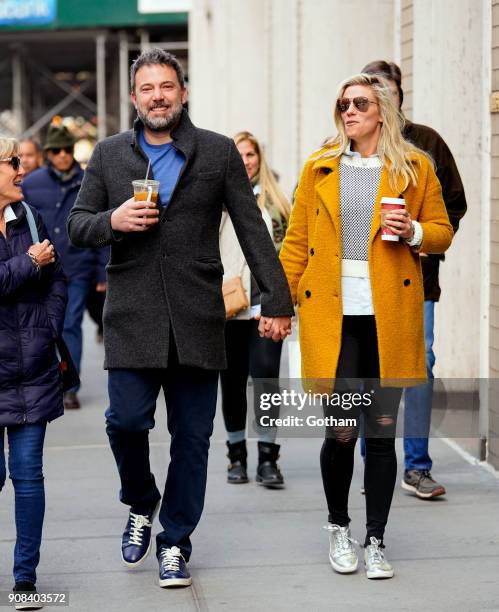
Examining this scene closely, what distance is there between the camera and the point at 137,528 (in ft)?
17.7

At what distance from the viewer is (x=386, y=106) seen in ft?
17.1

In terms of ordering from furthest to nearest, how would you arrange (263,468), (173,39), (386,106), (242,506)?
1. (173,39)
2. (263,468)
3. (242,506)
4. (386,106)

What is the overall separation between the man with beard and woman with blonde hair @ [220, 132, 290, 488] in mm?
1715

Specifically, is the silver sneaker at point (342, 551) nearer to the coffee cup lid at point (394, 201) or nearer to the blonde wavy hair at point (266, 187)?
the coffee cup lid at point (394, 201)

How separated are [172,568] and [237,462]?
6.32 feet

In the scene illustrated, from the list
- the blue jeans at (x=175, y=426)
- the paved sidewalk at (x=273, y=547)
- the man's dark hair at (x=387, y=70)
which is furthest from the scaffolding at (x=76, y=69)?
the blue jeans at (x=175, y=426)

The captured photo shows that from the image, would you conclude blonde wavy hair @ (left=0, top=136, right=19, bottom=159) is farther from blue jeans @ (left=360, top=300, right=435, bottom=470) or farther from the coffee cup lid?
blue jeans @ (left=360, top=300, right=435, bottom=470)

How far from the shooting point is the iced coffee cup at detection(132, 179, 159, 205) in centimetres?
477

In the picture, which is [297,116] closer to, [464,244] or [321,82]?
[321,82]

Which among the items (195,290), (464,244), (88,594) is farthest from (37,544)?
(464,244)

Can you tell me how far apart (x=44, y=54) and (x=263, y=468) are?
24.1 m

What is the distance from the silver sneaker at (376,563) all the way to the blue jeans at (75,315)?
16.0 ft

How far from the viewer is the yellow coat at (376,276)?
5.14 meters

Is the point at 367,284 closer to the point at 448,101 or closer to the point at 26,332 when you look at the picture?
the point at 26,332
